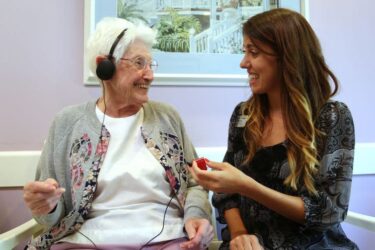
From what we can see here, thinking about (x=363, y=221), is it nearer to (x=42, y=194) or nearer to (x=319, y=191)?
(x=319, y=191)

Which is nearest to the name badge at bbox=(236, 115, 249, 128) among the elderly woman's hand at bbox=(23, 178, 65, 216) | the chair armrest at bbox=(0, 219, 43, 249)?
the elderly woman's hand at bbox=(23, 178, 65, 216)

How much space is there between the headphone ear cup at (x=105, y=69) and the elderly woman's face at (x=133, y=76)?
1.4 inches

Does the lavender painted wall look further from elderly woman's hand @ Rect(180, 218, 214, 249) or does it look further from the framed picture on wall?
elderly woman's hand @ Rect(180, 218, 214, 249)

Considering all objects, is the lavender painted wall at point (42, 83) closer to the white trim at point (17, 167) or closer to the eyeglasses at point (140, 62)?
the white trim at point (17, 167)

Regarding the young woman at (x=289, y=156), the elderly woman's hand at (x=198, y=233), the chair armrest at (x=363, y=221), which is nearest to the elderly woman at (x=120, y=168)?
the elderly woman's hand at (x=198, y=233)

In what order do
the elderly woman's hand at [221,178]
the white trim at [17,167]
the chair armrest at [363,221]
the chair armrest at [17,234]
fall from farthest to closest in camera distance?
the white trim at [17,167]
the chair armrest at [363,221]
the chair armrest at [17,234]
the elderly woman's hand at [221,178]

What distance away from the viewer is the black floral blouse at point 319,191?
99 centimetres

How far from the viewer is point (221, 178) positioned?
92cm

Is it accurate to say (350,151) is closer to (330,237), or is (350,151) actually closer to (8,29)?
(330,237)

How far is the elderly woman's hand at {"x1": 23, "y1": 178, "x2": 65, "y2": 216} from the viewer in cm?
92

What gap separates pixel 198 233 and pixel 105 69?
58 cm

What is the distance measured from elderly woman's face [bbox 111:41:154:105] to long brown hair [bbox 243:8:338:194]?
1.16ft

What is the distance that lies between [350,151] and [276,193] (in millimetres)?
246

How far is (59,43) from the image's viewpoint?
142 cm
